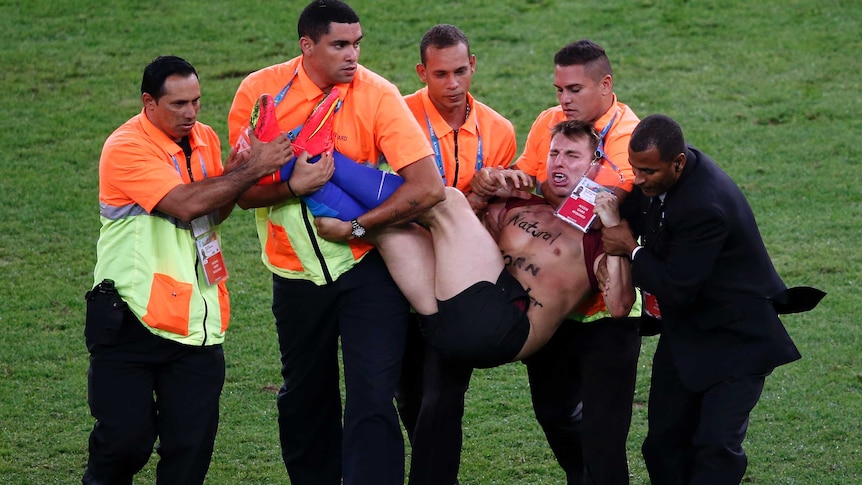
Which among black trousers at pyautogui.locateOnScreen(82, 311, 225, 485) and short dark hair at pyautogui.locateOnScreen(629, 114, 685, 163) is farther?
black trousers at pyautogui.locateOnScreen(82, 311, 225, 485)

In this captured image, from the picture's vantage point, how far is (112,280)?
220 inches

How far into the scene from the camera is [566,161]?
5.93 meters

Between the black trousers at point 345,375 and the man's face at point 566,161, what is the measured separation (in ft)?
2.98

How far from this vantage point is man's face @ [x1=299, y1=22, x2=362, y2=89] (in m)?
5.80

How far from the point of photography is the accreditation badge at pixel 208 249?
571 cm

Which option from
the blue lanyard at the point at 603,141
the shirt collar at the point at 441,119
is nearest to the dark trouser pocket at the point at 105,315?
the shirt collar at the point at 441,119

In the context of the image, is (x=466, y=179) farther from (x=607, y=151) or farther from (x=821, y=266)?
(x=821, y=266)

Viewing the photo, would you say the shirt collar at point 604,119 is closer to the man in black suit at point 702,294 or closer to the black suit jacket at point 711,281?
the man in black suit at point 702,294

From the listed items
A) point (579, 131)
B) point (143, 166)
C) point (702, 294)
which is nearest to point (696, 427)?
point (702, 294)

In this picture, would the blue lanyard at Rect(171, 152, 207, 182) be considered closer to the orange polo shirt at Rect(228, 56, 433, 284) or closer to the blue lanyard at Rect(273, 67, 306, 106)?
the orange polo shirt at Rect(228, 56, 433, 284)

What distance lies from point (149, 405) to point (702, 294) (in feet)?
8.13

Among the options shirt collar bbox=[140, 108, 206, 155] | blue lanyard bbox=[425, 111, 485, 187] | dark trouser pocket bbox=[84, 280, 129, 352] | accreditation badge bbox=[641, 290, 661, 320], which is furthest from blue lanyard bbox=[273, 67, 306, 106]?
accreditation badge bbox=[641, 290, 661, 320]

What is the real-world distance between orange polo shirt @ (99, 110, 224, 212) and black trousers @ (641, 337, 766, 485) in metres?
2.30

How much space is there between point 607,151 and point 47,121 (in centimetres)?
766
